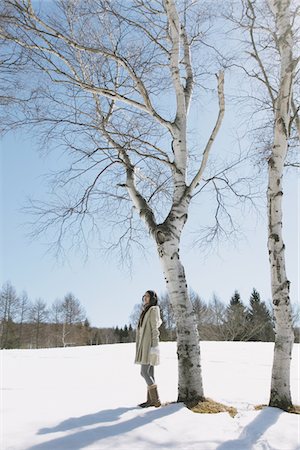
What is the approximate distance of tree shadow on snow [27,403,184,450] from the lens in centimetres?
294

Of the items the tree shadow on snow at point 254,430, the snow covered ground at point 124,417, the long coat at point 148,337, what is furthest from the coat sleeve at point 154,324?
the tree shadow on snow at point 254,430

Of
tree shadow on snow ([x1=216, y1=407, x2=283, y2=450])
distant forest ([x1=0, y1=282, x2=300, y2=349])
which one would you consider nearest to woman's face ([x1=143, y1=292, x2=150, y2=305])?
tree shadow on snow ([x1=216, y1=407, x2=283, y2=450])

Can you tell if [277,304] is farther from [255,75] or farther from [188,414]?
[255,75]

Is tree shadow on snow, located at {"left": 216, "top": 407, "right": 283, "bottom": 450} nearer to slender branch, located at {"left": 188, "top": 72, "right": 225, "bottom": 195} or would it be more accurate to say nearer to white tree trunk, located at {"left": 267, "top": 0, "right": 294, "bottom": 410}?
white tree trunk, located at {"left": 267, "top": 0, "right": 294, "bottom": 410}

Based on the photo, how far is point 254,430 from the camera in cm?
359

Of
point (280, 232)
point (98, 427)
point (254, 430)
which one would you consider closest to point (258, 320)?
point (280, 232)

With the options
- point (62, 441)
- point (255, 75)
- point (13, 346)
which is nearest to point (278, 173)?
point (255, 75)

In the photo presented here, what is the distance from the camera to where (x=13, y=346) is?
34094 millimetres

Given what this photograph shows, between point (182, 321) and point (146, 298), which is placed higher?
point (146, 298)

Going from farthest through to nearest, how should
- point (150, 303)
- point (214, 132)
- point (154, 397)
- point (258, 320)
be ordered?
point (258, 320) → point (214, 132) → point (150, 303) → point (154, 397)

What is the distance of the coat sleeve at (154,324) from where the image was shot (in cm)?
497

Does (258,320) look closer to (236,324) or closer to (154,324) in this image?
(236,324)

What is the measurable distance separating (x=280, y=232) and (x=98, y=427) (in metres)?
3.43

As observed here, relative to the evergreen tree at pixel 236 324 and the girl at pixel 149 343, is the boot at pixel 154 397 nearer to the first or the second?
the girl at pixel 149 343
